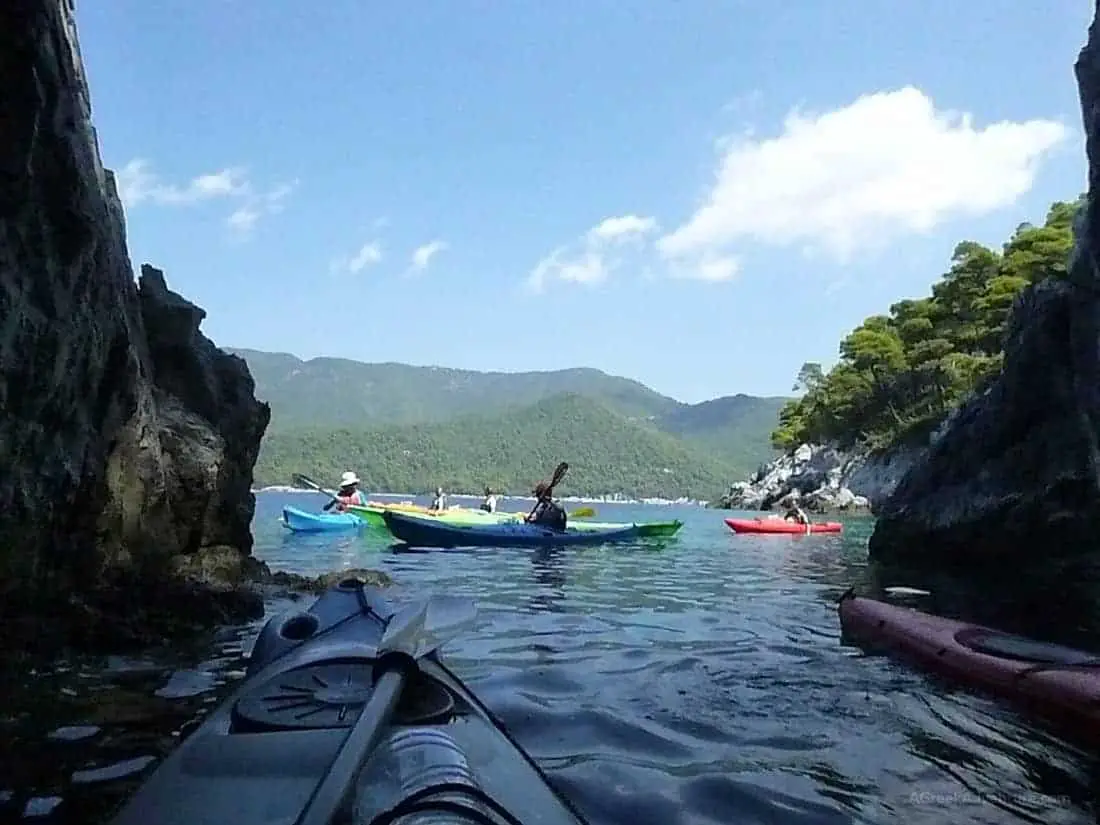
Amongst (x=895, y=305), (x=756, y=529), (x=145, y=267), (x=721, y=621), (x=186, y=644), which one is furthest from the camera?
(x=895, y=305)

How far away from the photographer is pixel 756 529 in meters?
32.1

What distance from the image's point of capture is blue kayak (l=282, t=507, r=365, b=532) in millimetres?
27745

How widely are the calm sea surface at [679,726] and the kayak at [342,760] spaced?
886 millimetres

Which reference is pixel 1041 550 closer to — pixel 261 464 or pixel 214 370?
pixel 214 370

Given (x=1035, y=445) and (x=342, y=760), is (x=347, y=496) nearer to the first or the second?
(x=1035, y=445)

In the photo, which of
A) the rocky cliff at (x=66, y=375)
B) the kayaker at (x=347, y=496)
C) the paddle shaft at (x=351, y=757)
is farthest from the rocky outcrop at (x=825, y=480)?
the paddle shaft at (x=351, y=757)

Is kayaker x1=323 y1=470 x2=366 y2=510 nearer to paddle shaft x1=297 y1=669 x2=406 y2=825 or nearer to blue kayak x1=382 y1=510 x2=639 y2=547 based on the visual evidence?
blue kayak x1=382 y1=510 x2=639 y2=547

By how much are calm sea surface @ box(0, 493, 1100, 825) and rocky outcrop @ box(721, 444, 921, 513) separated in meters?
45.3

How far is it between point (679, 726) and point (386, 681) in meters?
2.80

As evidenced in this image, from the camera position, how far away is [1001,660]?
663 cm

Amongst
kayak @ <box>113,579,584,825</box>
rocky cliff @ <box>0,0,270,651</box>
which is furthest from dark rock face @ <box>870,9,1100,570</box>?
kayak @ <box>113,579,584,825</box>

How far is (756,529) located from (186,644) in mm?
26624

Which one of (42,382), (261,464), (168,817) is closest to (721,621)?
(42,382)

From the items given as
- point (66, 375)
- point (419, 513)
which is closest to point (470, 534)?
point (419, 513)
